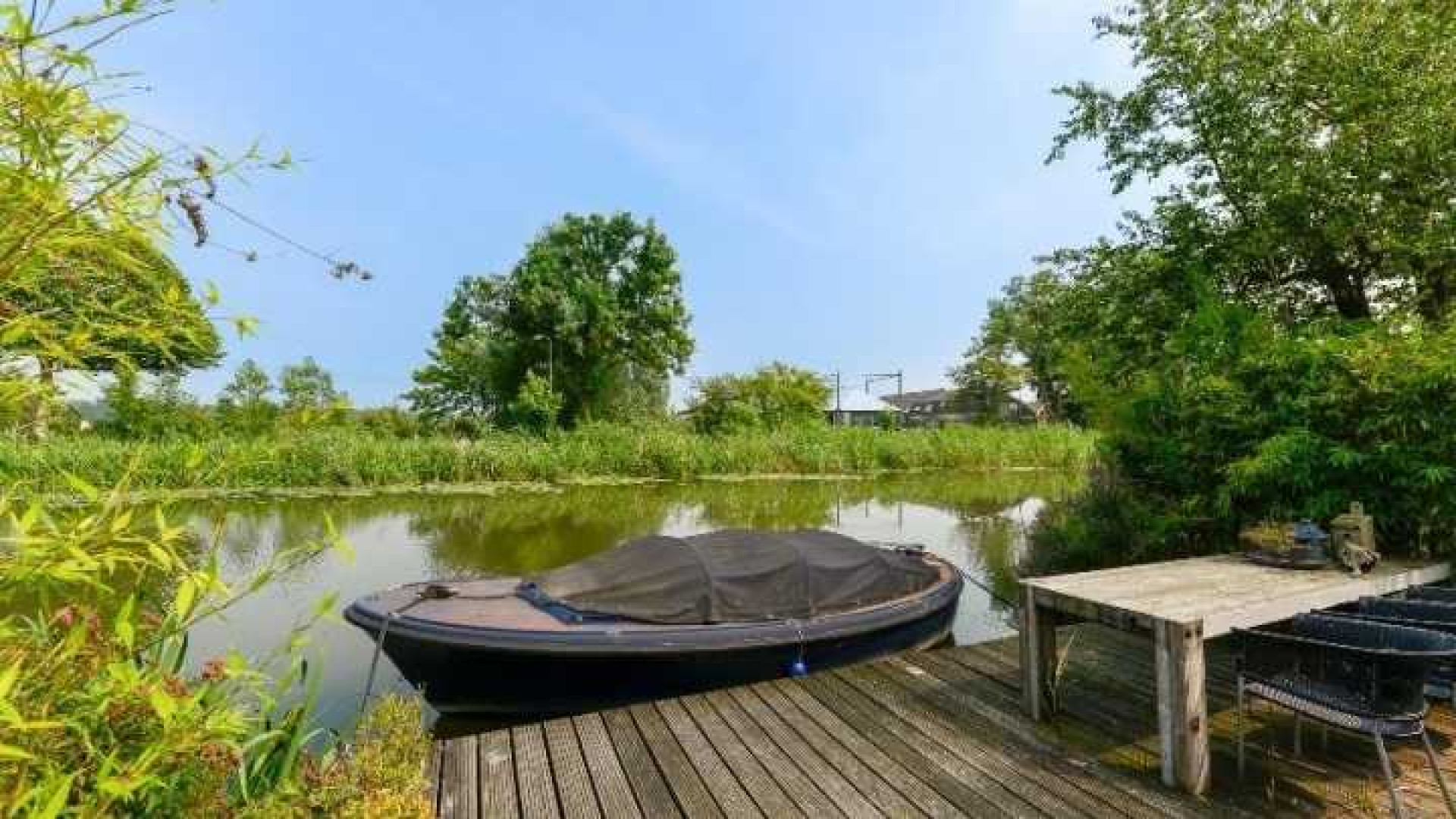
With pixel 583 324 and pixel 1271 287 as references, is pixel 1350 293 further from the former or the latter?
pixel 583 324

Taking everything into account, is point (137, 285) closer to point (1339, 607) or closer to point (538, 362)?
point (1339, 607)

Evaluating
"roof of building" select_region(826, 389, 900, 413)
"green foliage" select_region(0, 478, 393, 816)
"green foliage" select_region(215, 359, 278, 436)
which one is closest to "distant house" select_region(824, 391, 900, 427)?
"roof of building" select_region(826, 389, 900, 413)

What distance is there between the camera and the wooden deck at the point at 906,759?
11.1 ft

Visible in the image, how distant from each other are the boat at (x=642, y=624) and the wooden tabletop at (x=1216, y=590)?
1.92 m

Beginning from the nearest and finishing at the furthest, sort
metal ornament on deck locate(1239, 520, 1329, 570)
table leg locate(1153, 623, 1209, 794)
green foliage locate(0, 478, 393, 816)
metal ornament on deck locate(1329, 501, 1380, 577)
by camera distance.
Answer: green foliage locate(0, 478, 393, 816)
table leg locate(1153, 623, 1209, 794)
metal ornament on deck locate(1329, 501, 1380, 577)
metal ornament on deck locate(1239, 520, 1329, 570)

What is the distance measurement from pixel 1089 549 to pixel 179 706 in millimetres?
8964

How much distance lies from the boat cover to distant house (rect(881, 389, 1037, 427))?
4174cm

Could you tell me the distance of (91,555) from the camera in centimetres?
144

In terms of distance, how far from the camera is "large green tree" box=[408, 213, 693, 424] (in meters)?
30.3

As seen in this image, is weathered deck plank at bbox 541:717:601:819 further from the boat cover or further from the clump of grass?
the boat cover

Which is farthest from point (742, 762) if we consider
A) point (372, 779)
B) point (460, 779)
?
point (372, 779)

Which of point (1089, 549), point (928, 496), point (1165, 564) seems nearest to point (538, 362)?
point (928, 496)

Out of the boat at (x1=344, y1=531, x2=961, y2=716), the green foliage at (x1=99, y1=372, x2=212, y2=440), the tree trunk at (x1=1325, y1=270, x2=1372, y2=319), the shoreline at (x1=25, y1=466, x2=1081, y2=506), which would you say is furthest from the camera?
the green foliage at (x1=99, y1=372, x2=212, y2=440)

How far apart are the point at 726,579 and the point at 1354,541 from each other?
14.1 ft
